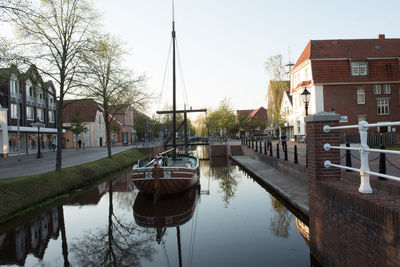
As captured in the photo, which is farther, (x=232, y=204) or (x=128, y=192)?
(x=128, y=192)

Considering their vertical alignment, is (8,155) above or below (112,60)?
below

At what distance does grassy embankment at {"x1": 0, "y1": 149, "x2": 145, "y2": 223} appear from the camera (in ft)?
31.5

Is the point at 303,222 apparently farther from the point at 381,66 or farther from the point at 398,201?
the point at 381,66

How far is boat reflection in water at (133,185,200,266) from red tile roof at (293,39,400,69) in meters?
24.8

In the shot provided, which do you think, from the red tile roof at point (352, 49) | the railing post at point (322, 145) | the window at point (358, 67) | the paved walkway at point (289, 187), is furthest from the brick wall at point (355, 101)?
the railing post at point (322, 145)

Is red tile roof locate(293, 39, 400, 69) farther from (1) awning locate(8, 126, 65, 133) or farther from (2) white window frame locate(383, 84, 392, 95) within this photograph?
(1) awning locate(8, 126, 65, 133)

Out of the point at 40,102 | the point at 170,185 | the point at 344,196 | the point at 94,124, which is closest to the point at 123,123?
the point at 94,124

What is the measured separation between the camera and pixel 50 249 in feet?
23.0

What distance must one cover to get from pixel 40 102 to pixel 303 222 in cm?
3817

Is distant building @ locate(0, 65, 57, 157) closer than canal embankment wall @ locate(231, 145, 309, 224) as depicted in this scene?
No

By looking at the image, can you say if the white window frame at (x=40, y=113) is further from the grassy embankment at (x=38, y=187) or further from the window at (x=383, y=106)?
the window at (x=383, y=106)

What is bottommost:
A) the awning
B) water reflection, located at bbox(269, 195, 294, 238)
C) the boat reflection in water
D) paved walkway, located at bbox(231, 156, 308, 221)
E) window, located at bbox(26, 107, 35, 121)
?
the boat reflection in water

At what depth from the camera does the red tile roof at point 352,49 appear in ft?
105

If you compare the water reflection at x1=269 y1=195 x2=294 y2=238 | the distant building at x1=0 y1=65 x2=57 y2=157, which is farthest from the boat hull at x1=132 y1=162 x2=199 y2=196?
the distant building at x1=0 y1=65 x2=57 y2=157
